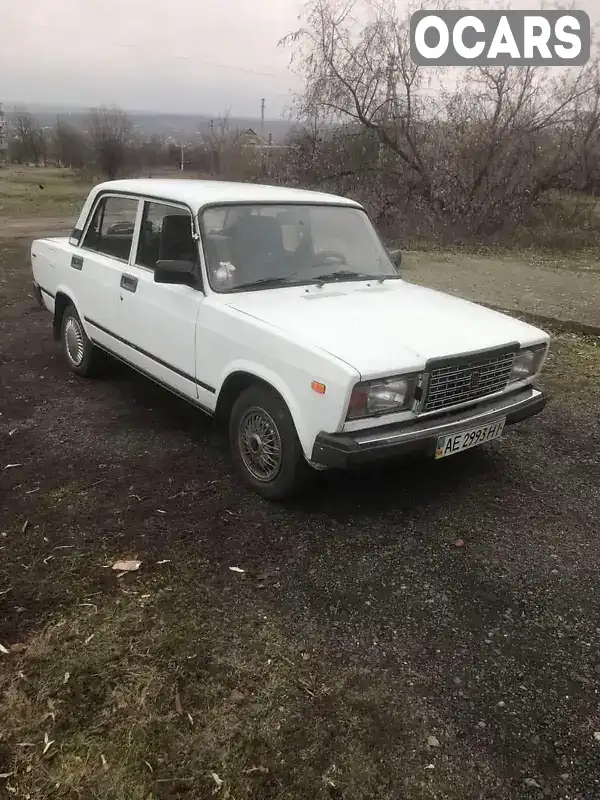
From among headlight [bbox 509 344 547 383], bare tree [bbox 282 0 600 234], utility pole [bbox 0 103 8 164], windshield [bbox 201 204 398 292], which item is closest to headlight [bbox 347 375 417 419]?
headlight [bbox 509 344 547 383]

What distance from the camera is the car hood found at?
3.38 m

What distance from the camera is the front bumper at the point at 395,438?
10.7ft

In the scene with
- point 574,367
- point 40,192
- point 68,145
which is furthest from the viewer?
point 68,145

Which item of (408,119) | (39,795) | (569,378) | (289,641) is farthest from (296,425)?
(408,119)

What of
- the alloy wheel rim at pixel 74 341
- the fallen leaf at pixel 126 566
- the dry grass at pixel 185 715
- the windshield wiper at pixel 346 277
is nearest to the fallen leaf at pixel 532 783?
the dry grass at pixel 185 715

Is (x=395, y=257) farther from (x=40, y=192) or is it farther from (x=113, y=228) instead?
(x=40, y=192)

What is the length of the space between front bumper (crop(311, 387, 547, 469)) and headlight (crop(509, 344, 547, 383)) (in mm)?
305

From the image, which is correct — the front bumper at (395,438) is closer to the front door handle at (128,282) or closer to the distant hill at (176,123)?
the front door handle at (128,282)

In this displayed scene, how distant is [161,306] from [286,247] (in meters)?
0.95

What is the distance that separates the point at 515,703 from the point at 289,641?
0.93m

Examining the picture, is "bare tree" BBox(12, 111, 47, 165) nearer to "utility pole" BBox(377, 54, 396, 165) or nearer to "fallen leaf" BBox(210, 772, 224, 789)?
"utility pole" BBox(377, 54, 396, 165)

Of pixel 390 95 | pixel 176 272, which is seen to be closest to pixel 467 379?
pixel 176 272

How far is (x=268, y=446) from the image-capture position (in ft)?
12.5

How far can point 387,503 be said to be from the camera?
397cm
